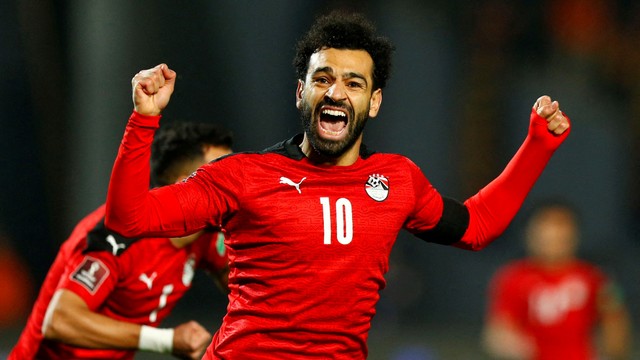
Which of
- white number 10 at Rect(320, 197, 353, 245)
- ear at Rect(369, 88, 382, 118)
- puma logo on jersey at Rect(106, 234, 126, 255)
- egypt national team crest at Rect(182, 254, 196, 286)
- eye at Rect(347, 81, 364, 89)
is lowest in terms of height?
egypt national team crest at Rect(182, 254, 196, 286)

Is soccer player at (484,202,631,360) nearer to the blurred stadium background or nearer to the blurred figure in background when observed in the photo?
the blurred stadium background

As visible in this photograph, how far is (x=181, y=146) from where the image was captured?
4.32 metres

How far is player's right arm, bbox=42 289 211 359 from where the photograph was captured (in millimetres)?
3793

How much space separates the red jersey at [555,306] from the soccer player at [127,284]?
108 inches

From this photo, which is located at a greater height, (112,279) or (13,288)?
(112,279)

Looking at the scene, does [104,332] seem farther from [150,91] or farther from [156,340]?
[150,91]

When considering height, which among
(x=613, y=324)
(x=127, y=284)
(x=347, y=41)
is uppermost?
(x=347, y=41)

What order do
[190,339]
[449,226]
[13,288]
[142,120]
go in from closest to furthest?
[142,120] < [449,226] < [190,339] < [13,288]

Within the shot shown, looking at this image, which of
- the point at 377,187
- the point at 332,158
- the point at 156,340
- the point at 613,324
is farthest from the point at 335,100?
the point at 613,324

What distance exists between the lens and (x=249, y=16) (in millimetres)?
9539

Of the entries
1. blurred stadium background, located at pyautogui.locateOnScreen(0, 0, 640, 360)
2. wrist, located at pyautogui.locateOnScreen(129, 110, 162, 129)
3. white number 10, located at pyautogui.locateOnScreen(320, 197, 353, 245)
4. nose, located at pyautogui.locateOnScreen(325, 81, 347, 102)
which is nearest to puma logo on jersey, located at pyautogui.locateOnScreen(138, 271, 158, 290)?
white number 10, located at pyautogui.locateOnScreen(320, 197, 353, 245)

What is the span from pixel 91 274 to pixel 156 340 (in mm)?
336

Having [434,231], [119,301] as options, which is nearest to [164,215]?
[434,231]

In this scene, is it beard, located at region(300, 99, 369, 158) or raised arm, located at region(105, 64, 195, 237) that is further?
beard, located at region(300, 99, 369, 158)
